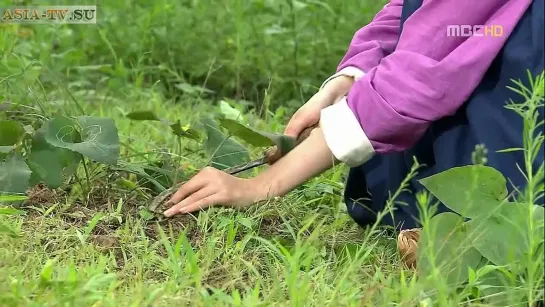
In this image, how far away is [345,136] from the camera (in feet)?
4.58

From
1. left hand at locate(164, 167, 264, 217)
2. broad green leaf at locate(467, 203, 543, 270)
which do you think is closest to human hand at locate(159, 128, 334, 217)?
left hand at locate(164, 167, 264, 217)

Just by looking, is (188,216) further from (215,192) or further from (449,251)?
(449,251)

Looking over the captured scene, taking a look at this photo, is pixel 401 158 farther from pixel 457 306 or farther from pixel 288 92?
pixel 288 92

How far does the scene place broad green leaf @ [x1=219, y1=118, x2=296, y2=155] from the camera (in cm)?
152

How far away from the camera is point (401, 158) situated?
1563mm

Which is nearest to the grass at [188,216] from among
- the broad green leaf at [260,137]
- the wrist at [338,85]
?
the broad green leaf at [260,137]

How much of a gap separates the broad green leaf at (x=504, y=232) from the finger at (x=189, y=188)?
51 centimetres

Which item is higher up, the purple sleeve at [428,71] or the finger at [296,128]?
the purple sleeve at [428,71]

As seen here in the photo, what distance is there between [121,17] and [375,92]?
161cm

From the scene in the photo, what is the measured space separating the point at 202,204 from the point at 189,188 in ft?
0.14

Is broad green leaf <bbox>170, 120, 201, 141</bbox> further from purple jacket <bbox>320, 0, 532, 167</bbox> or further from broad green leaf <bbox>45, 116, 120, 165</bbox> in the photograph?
purple jacket <bbox>320, 0, 532, 167</bbox>

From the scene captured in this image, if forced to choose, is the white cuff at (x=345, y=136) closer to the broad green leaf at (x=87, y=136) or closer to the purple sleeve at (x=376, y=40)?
the purple sleeve at (x=376, y=40)

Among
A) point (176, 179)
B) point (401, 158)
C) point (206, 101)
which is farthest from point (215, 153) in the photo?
point (206, 101)

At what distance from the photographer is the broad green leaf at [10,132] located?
152 cm
